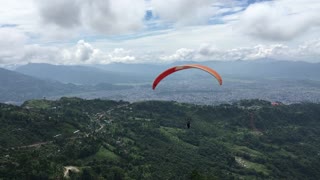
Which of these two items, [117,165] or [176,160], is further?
[176,160]

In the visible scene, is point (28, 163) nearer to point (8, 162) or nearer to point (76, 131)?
point (8, 162)

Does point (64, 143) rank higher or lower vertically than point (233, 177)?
higher

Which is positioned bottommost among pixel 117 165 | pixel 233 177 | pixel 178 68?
pixel 233 177

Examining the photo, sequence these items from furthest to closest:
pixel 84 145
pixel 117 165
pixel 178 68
A: 1. pixel 84 145
2. pixel 117 165
3. pixel 178 68

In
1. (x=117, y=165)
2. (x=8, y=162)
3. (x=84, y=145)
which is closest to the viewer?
(x=8, y=162)

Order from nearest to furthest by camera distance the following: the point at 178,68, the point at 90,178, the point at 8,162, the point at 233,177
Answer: the point at 178,68, the point at 8,162, the point at 90,178, the point at 233,177

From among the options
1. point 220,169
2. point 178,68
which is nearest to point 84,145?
point 220,169

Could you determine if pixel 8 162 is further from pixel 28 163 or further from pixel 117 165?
pixel 117 165

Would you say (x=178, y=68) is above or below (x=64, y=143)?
above

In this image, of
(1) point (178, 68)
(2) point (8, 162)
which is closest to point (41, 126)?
(2) point (8, 162)
